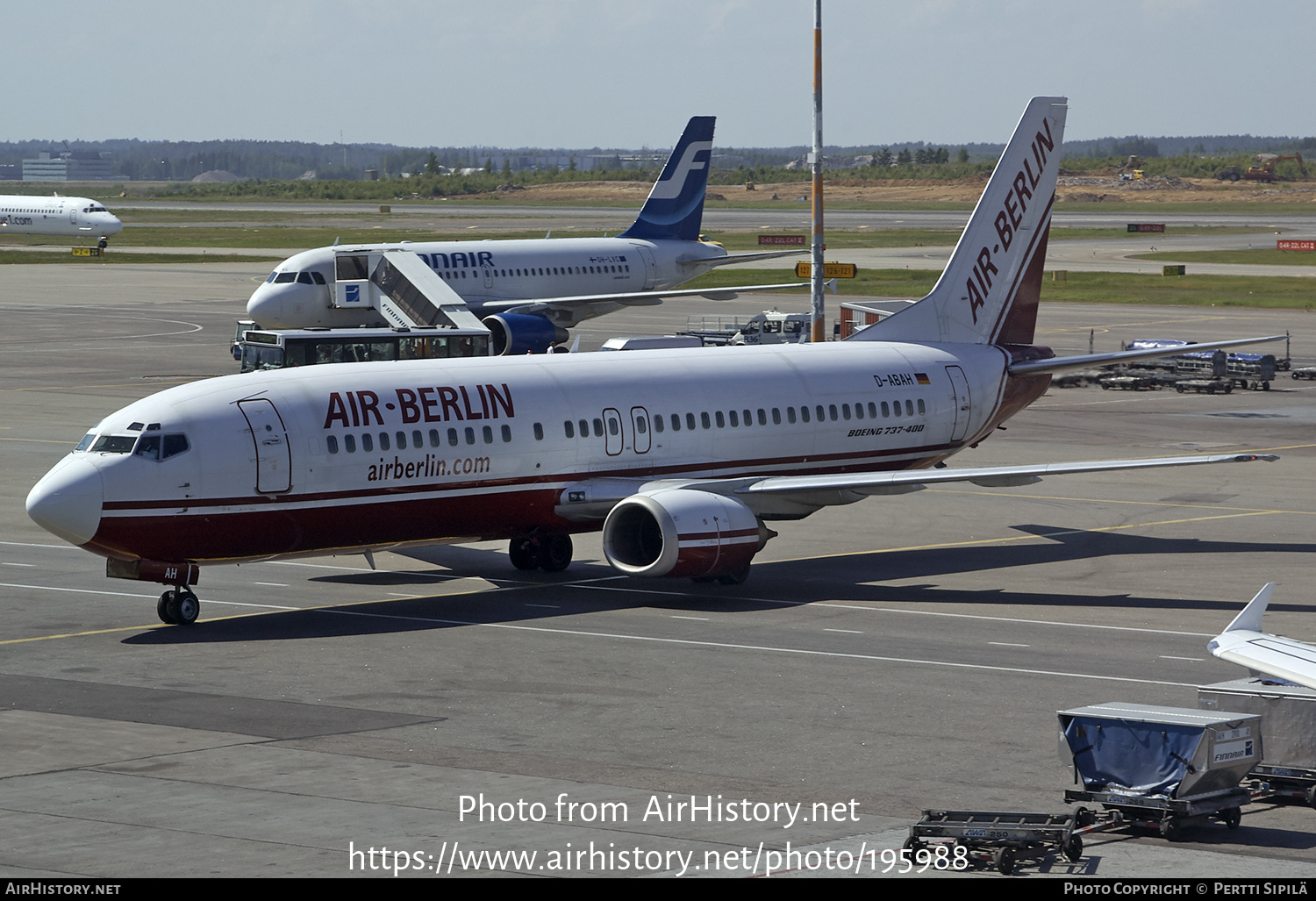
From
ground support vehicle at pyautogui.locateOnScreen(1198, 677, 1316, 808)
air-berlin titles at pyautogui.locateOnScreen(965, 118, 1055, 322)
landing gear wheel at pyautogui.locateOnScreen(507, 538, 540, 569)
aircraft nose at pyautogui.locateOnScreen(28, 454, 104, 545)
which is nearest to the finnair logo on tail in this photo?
air-berlin titles at pyautogui.locateOnScreen(965, 118, 1055, 322)

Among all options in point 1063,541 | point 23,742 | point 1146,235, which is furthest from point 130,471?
point 1146,235

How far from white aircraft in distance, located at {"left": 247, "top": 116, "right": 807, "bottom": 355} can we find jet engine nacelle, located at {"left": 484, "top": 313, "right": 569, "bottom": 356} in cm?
4

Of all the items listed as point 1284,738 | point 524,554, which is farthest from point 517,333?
point 1284,738

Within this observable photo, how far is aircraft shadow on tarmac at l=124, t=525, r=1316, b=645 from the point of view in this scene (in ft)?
104

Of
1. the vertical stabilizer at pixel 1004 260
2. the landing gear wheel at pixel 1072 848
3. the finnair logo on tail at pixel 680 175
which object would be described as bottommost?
the landing gear wheel at pixel 1072 848

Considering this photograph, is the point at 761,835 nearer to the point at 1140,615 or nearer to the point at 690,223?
the point at 1140,615

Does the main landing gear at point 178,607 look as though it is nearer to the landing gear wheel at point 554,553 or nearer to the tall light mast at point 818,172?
the landing gear wheel at point 554,553

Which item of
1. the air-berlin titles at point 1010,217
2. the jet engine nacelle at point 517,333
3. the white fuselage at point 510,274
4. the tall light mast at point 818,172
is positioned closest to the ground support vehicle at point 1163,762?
the air-berlin titles at point 1010,217

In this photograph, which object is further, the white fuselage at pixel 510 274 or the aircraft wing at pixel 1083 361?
the white fuselage at pixel 510 274

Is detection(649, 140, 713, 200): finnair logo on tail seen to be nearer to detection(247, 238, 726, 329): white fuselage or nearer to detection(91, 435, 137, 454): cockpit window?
detection(247, 238, 726, 329): white fuselage

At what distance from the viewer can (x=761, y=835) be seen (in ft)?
61.3

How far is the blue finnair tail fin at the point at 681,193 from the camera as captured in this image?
8825 cm

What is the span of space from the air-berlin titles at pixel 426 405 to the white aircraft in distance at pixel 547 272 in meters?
35.3

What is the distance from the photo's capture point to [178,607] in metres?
31.0
